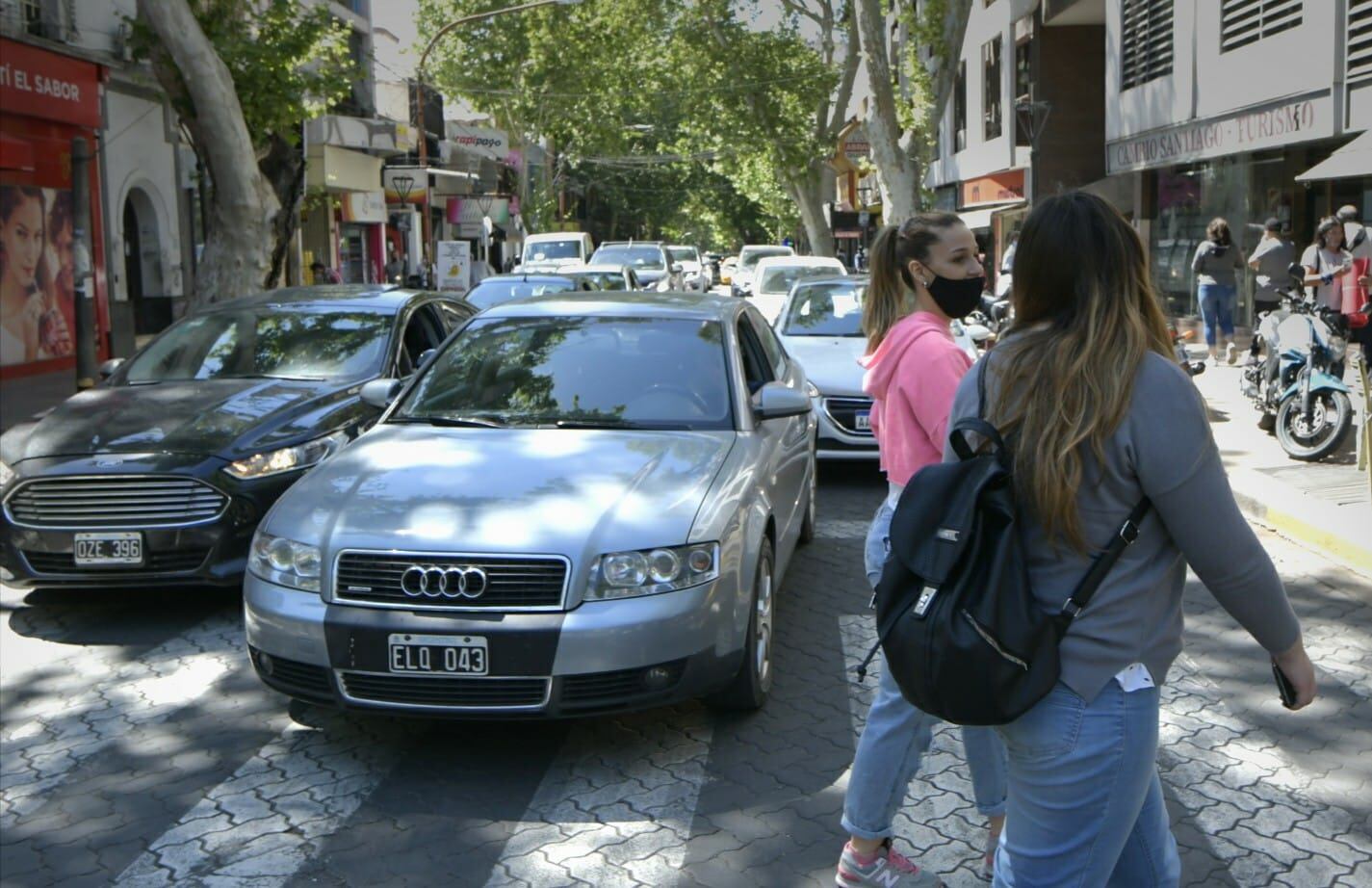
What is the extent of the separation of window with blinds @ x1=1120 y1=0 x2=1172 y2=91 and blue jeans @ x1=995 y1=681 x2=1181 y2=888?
21945 mm

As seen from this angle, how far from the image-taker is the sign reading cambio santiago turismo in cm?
1703

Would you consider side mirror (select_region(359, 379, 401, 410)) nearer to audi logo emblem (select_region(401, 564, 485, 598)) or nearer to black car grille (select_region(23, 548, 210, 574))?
black car grille (select_region(23, 548, 210, 574))

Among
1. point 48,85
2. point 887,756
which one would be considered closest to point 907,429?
point 887,756

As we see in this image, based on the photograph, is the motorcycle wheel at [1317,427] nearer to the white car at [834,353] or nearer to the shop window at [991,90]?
the white car at [834,353]

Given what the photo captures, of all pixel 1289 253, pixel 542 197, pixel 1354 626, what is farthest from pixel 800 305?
pixel 542 197

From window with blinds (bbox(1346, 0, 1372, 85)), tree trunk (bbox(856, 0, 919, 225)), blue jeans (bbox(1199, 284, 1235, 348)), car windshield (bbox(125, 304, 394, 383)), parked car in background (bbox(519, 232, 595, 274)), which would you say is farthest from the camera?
parked car in background (bbox(519, 232, 595, 274))

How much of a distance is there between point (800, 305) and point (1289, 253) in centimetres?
602

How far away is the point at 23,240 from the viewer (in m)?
19.9

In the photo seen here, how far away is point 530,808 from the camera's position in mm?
4598

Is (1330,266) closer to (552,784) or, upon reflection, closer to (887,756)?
(552,784)

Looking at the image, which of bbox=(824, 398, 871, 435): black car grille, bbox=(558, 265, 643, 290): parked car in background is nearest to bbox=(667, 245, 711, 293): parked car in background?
bbox=(558, 265, 643, 290): parked car in background

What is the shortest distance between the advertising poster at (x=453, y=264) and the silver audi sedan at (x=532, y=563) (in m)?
22.6

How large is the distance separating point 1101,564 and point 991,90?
110 ft

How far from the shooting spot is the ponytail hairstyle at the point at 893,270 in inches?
150
